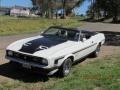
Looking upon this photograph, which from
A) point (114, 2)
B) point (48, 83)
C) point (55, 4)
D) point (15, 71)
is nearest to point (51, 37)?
point (15, 71)

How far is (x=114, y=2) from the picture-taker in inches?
842

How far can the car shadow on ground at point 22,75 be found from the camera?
967 cm

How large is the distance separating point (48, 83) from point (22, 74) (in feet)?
4.08

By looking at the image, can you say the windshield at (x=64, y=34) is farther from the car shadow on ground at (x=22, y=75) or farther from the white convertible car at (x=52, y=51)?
the car shadow on ground at (x=22, y=75)

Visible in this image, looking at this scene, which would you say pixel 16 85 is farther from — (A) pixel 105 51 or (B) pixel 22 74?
(A) pixel 105 51

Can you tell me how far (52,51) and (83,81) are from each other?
1.24 m

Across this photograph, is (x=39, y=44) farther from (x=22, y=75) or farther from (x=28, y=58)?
(x=22, y=75)

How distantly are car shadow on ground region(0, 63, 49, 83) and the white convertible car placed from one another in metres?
0.37

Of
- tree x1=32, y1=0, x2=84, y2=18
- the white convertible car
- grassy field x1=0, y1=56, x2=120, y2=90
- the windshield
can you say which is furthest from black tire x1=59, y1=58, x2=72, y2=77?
tree x1=32, y1=0, x2=84, y2=18

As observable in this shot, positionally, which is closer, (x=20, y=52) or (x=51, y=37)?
(x=20, y=52)

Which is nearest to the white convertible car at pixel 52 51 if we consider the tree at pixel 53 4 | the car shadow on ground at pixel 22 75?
the car shadow on ground at pixel 22 75

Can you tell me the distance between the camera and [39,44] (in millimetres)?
10148

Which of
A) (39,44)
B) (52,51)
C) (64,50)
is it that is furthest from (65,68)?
(39,44)

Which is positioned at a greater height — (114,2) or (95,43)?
(114,2)
